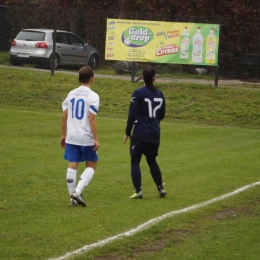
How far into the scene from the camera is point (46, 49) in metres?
28.4

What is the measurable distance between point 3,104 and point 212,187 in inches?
509

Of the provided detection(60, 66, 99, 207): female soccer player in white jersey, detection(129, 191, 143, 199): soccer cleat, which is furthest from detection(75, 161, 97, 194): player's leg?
detection(129, 191, 143, 199): soccer cleat

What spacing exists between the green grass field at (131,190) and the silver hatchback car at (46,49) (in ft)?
20.2

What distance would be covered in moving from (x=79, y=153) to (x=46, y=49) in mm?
19908

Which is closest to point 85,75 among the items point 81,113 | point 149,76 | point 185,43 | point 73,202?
point 81,113

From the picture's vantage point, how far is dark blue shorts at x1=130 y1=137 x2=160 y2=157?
9586 mm

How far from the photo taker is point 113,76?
28000mm

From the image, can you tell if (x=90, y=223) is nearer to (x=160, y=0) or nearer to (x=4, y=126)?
(x=4, y=126)

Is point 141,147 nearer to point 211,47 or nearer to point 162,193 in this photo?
point 162,193

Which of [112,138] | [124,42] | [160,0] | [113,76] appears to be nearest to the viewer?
[112,138]

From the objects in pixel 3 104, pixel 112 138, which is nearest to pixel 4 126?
pixel 112 138

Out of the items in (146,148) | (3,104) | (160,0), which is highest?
(160,0)

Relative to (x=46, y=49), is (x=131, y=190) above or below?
below

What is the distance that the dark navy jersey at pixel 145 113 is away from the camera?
31.1 feet
